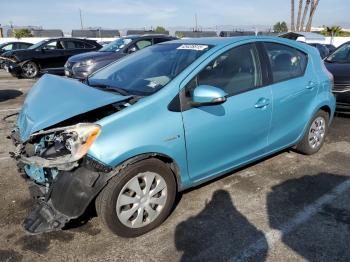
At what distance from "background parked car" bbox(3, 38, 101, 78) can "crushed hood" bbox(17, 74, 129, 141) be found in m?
11.7

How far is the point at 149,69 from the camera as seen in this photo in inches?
154

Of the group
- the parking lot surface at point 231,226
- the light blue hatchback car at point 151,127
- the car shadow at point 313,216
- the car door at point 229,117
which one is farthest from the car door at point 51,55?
the car shadow at point 313,216

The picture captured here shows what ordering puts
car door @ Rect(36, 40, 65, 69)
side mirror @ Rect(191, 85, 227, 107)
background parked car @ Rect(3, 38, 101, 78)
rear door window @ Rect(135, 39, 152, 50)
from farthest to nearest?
car door @ Rect(36, 40, 65, 69) < background parked car @ Rect(3, 38, 101, 78) < rear door window @ Rect(135, 39, 152, 50) < side mirror @ Rect(191, 85, 227, 107)

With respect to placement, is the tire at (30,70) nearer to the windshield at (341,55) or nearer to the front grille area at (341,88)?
the windshield at (341,55)

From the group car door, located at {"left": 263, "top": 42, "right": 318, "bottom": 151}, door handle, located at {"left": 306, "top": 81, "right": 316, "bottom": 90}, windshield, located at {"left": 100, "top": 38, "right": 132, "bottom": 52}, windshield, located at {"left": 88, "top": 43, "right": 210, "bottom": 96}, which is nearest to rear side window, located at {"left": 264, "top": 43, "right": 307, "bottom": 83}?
car door, located at {"left": 263, "top": 42, "right": 318, "bottom": 151}

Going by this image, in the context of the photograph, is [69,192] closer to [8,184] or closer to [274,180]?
[8,184]

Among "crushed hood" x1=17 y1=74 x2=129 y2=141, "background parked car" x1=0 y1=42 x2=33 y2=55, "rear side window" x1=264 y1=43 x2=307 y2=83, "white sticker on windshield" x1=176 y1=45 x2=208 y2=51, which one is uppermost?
"background parked car" x1=0 y1=42 x2=33 y2=55

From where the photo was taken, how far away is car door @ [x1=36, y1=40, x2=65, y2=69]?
49.4 ft

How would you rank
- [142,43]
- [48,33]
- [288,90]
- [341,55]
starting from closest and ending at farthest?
[288,90] → [341,55] → [142,43] → [48,33]

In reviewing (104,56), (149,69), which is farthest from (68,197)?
(104,56)

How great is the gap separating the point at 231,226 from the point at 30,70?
44.7 feet

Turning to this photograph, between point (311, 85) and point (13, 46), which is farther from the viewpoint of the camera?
point (13, 46)

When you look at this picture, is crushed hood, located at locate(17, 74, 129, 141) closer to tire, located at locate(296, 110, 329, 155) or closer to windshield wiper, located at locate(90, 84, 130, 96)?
windshield wiper, located at locate(90, 84, 130, 96)

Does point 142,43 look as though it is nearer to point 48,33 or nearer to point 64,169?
point 64,169
